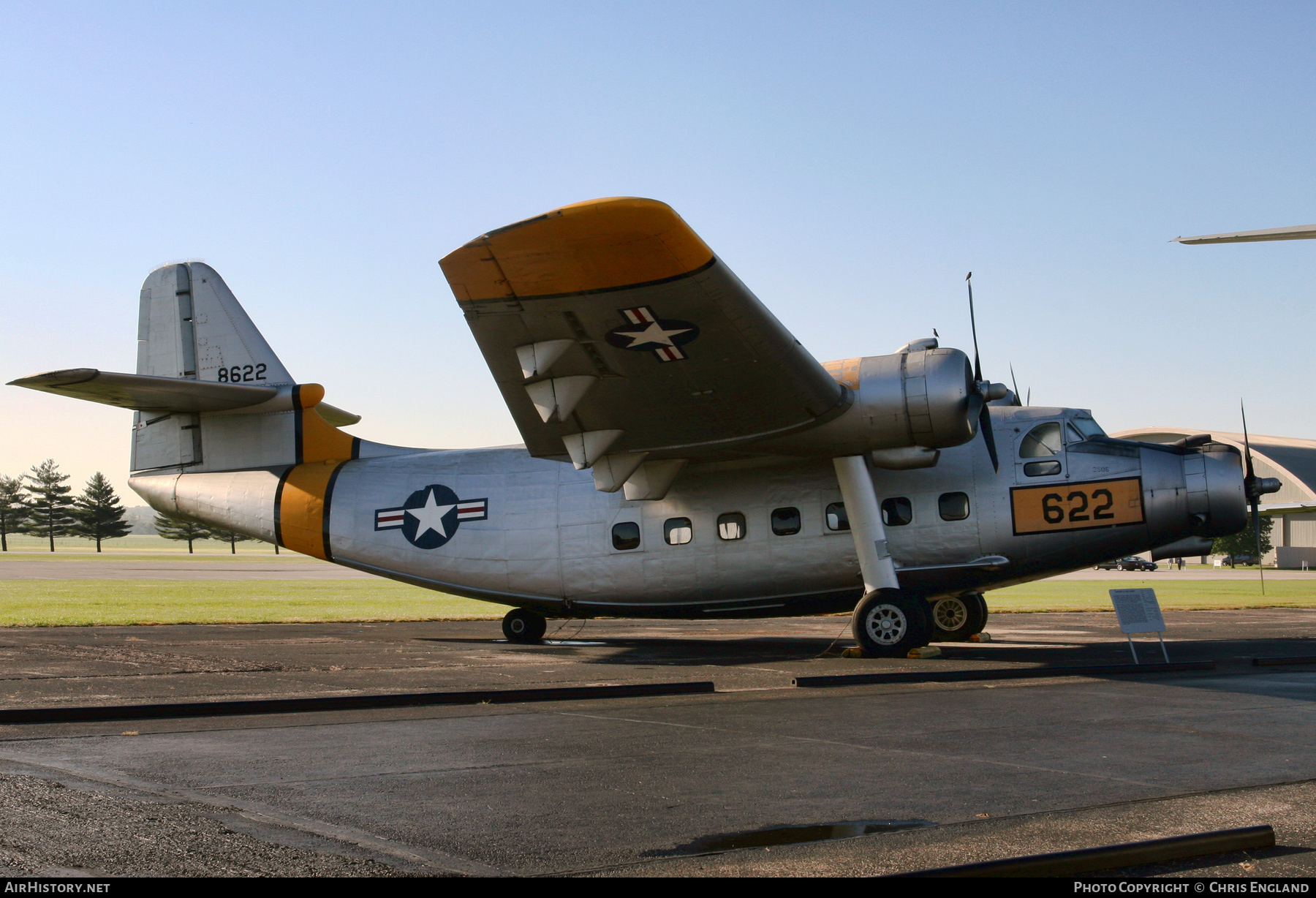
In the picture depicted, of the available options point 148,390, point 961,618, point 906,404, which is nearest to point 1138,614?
point 906,404

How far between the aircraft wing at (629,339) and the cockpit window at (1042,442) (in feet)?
11.3

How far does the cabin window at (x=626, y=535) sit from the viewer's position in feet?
55.1

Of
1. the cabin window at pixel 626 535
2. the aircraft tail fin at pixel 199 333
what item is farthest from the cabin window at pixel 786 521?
the aircraft tail fin at pixel 199 333

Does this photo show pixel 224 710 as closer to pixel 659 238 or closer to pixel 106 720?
pixel 106 720

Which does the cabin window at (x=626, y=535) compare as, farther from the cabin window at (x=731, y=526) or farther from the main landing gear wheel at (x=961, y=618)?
the main landing gear wheel at (x=961, y=618)

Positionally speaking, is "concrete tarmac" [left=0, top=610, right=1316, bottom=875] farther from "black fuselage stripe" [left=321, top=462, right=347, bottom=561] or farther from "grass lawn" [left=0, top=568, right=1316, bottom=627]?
"grass lawn" [left=0, top=568, right=1316, bottom=627]

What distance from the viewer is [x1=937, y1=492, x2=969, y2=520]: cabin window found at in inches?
609

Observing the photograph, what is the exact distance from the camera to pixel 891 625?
572 inches

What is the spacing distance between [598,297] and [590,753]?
5.75m

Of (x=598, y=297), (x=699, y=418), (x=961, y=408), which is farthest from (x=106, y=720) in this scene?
(x=961, y=408)

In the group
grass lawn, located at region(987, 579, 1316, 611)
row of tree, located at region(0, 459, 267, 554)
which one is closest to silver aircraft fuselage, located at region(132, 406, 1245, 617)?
grass lawn, located at region(987, 579, 1316, 611)

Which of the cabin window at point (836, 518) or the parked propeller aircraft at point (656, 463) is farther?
the cabin window at point (836, 518)

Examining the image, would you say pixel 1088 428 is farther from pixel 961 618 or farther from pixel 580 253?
pixel 580 253

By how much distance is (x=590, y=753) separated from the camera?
7.25m
